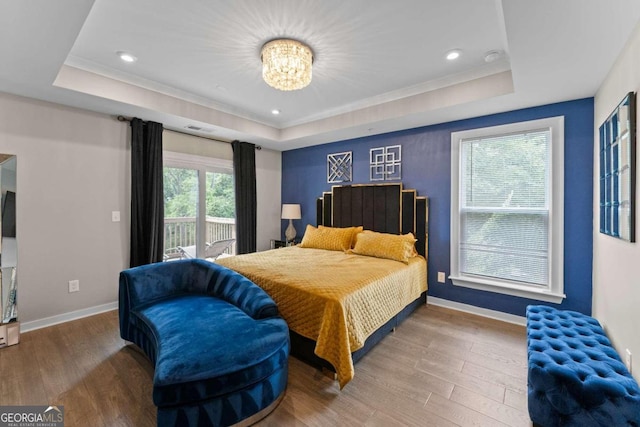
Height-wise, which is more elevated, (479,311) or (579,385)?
(579,385)

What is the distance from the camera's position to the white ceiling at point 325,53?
1710 mm

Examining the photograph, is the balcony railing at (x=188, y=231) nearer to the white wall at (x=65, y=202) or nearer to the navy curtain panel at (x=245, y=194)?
the navy curtain panel at (x=245, y=194)

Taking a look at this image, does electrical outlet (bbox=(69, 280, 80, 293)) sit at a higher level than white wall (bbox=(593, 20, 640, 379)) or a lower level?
lower

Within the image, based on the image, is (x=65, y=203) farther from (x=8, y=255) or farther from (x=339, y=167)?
(x=339, y=167)

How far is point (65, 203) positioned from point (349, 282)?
317 cm

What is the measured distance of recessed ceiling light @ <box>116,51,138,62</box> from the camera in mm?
2428

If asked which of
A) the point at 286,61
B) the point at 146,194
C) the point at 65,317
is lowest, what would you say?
the point at 65,317

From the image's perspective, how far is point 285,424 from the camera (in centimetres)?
164

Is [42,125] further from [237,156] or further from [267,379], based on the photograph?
[267,379]

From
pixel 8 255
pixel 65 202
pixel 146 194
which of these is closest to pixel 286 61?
pixel 146 194

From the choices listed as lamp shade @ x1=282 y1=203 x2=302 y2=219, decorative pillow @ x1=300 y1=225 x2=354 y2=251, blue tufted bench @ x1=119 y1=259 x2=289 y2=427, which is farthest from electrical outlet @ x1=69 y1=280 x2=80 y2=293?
lamp shade @ x1=282 y1=203 x2=302 y2=219

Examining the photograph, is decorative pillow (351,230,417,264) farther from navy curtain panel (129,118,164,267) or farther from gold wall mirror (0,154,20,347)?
gold wall mirror (0,154,20,347)

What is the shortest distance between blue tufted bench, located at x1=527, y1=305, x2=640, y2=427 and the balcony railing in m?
4.07

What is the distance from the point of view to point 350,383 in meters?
2.02
